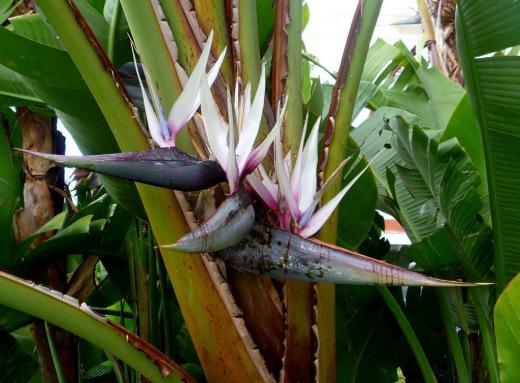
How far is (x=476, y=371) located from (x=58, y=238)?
61 centimetres

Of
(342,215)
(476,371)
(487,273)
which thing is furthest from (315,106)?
(476,371)

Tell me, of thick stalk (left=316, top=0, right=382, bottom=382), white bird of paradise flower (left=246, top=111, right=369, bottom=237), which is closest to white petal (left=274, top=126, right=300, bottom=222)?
white bird of paradise flower (left=246, top=111, right=369, bottom=237)

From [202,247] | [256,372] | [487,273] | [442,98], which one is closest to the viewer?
[202,247]

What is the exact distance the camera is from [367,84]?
2.66 feet

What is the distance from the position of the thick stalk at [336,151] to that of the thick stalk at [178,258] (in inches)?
2.4

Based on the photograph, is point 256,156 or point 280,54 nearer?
point 256,156

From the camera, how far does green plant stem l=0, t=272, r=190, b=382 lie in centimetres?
37

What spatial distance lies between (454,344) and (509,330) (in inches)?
11.2

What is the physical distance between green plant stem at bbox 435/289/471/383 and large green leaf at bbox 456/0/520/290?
0.11 m

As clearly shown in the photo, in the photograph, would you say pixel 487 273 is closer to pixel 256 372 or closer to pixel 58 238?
pixel 256 372

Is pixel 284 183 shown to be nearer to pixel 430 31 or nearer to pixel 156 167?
pixel 156 167

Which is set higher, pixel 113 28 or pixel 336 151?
pixel 113 28

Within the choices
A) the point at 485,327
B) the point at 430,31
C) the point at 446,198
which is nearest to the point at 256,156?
the point at 446,198

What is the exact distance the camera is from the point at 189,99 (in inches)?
13.9
